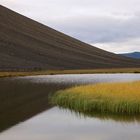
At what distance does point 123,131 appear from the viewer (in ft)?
61.6

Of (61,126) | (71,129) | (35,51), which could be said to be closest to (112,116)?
(61,126)

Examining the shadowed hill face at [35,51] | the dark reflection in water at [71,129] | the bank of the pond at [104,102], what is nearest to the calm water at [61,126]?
the dark reflection in water at [71,129]

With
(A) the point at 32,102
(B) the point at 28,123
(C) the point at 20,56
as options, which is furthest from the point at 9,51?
(B) the point at 28,123

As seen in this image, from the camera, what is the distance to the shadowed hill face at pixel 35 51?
156625mm

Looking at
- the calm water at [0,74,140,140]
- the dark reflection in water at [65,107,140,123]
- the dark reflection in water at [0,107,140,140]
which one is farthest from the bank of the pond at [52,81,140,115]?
the dark reflection in water at [0,107,140,140]

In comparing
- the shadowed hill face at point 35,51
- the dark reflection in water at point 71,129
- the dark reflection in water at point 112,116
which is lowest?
the dark reflection in water at point 71,129

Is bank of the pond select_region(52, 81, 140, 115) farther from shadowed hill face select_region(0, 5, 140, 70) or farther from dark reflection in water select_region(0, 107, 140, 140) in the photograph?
shadowed hill face select_region(0, 5, 140, 70)

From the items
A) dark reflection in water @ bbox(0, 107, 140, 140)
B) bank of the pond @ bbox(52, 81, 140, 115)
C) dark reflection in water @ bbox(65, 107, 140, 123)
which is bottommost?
dark reflection in water @ bbox(0, 107, 140, 140)

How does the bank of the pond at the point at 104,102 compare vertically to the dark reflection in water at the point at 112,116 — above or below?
above

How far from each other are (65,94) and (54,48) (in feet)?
505

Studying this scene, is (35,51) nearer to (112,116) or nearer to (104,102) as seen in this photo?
(104,102)

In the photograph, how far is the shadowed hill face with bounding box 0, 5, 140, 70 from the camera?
15662cm

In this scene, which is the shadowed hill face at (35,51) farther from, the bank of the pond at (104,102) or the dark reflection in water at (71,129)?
the dark reflection in water at (71,129)

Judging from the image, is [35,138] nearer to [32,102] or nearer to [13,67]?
[32,102]
